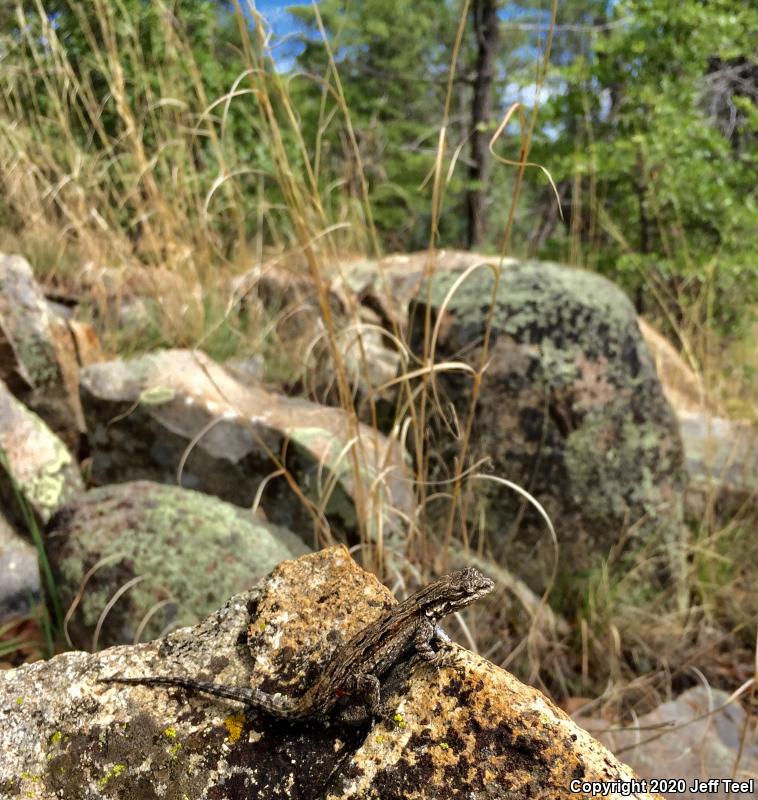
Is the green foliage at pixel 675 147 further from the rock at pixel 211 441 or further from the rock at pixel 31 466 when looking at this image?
the rock at pixel 31 466

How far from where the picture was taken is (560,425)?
145 inches

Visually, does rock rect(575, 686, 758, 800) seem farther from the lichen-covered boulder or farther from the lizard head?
the lizard head

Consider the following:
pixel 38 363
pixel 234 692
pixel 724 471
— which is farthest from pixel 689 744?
pixel 38 363

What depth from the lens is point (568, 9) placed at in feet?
63.7

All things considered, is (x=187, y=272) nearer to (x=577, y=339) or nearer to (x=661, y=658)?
(x=577, y=339)

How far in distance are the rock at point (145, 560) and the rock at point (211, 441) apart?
2.21 ft

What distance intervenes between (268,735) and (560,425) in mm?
2720

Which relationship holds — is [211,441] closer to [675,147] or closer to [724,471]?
[724,471]

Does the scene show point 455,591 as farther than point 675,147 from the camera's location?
No

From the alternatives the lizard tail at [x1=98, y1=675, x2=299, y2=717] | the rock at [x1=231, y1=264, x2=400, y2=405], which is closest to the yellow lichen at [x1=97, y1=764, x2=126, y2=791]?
the lizard tail at [x1=98, y1=675, x2=299, y2=717]

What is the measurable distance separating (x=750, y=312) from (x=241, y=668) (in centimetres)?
866

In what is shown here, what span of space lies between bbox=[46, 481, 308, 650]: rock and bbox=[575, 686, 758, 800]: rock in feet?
4.93

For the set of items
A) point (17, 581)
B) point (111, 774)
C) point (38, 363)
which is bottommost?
point (17, 581)

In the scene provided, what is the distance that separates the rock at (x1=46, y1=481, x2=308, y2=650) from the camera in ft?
8.96
